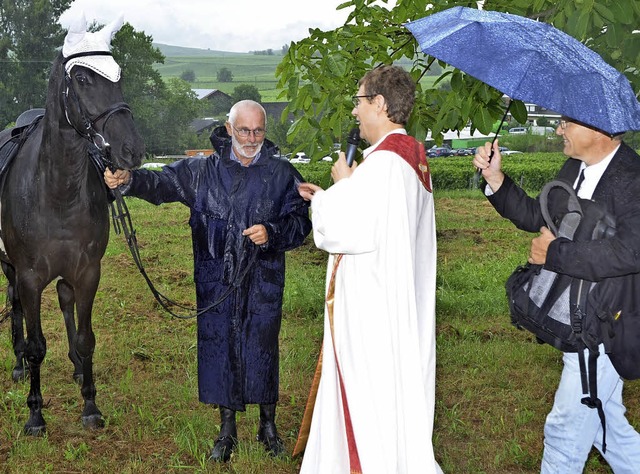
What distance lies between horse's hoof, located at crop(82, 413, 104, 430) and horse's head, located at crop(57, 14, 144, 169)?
78.5 inches

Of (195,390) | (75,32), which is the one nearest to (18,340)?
(195,390)

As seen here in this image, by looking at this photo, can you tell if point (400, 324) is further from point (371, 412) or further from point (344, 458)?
point (344, 458)

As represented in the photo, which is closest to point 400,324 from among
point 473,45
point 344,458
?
point 344,458

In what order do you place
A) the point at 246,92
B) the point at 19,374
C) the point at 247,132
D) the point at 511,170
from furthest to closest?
the point at 246,92, the point at 511,170, the point at 19,374, the point at 247,132

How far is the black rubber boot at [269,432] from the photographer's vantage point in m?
4.78

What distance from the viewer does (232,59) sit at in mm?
64062

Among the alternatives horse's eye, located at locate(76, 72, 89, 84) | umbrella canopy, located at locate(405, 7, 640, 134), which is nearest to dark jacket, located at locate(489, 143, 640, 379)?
umbrella canopy, located at locate(405, 7, 640, 134)

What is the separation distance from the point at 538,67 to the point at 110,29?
8.64 feet

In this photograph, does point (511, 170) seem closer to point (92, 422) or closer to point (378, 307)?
point (92, 422)

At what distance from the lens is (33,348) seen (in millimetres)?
5367

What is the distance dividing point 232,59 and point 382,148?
205 ft

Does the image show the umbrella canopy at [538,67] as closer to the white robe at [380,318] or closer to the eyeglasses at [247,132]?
the white robe at [380,318]

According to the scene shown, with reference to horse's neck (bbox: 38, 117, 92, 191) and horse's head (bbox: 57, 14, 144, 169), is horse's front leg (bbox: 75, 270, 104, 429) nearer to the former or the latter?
horse's neck (bbox: 38, 117, 92, 191)

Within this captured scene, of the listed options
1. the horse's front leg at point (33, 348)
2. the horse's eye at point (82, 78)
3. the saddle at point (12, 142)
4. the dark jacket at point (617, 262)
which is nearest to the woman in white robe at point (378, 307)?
the dark jacket at point (617, 262)
